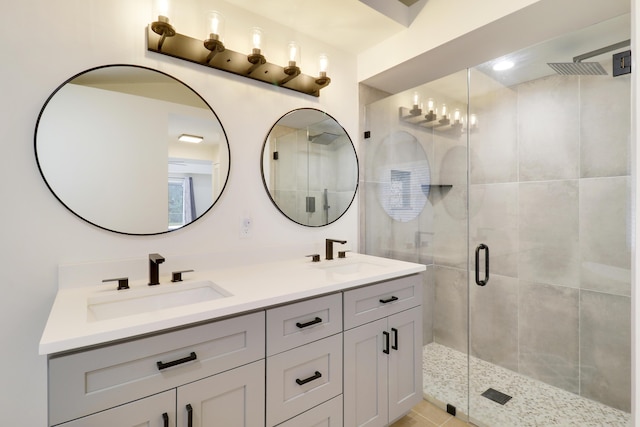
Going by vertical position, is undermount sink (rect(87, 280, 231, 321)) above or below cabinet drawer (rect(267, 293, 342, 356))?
above

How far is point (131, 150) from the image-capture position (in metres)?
1.42

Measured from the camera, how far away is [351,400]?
4.65 feet

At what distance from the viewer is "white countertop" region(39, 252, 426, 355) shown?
0.84 m

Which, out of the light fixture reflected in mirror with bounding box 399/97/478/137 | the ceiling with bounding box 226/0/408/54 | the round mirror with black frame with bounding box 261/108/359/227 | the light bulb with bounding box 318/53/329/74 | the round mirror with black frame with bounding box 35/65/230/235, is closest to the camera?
the round mirror with black frame with bounding box 35/65/230/235

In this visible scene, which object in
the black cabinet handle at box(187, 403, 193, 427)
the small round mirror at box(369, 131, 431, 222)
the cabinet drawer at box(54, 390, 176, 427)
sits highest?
the small round mirror at box(369, 131, 431, 222)

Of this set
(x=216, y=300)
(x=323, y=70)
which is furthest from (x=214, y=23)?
(x=216, y=300)

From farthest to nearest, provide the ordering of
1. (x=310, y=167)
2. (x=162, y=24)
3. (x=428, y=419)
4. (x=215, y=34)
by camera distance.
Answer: (x=310, y=167) → (x=428, y=419) → (x=215, y=34) → (x=162, y=24)

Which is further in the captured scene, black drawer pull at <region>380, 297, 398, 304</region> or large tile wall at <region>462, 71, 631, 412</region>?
large tile wall at <region>462, 71, 631, 412</region>

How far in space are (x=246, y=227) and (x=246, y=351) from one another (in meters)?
0.82

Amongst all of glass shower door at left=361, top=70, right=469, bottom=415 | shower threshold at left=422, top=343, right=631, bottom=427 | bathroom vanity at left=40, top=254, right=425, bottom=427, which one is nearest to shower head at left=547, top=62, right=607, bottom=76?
glass shower door at left=361, top=70, right=469, bottom=415

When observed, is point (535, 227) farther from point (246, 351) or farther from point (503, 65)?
point (246, 351)

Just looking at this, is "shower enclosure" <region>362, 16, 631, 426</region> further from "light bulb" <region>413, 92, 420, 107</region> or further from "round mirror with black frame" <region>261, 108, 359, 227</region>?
"round mirror with black frame" <region>261, 108, 359, 227</region>

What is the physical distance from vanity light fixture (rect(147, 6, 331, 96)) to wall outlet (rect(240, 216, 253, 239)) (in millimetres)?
845

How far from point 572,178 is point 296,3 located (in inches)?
80.7
